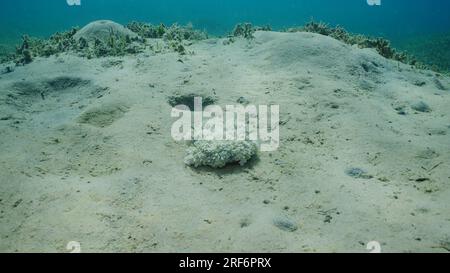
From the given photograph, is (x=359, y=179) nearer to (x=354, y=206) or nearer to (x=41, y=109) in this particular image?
(x=354, y=206)

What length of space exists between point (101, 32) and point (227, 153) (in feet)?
30.5

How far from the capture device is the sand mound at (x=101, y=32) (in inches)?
501

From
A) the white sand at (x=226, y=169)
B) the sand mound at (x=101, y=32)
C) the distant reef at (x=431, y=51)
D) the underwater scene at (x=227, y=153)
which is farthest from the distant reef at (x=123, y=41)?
the distant reef at (x=431, y=51)

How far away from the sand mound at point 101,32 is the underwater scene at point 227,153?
198 cm

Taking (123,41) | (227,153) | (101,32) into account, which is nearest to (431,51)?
(123,41)

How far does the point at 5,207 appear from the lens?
5129 mm

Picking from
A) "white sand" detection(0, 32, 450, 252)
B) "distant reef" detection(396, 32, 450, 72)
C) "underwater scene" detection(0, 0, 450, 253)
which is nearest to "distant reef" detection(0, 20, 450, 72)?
"underwater scene" detection(0, 0, 450, 253)

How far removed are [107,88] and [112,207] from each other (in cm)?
434

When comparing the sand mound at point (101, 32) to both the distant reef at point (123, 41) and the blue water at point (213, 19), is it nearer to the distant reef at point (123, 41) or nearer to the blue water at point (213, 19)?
the distant reef at point (123, 41)

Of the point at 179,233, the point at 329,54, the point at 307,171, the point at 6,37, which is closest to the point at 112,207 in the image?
the point at 179,233

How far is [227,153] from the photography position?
6.21 m

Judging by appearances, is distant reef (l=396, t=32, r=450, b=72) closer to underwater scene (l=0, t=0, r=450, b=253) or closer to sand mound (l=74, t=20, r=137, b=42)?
underwater scene (l=0, t=0, r=450, b=253)

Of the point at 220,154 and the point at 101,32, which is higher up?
the point at 101,32

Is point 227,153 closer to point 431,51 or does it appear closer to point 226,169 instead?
point 226,169
